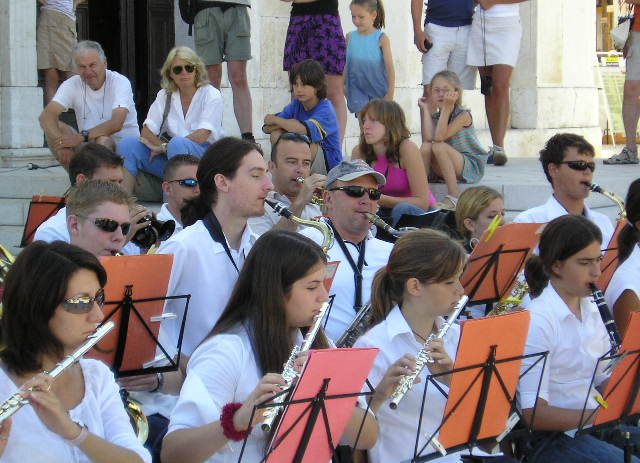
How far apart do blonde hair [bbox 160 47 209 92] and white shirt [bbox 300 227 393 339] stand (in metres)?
2.59

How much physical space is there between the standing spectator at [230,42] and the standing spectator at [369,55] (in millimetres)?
952

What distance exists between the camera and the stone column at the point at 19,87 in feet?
28.8

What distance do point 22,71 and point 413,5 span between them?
314cm

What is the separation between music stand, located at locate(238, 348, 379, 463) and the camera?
10.0 ft

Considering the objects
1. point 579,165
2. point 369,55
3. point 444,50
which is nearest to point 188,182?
Answer: point 579,165

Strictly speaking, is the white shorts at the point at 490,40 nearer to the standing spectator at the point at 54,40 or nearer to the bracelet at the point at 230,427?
the standing spectator at the point at 54,40

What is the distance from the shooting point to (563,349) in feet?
14.6

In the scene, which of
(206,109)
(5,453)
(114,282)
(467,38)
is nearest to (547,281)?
(114,282)

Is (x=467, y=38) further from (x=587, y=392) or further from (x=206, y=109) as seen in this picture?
(x=587, y=392)

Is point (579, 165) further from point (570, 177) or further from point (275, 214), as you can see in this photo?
point (275, 214)

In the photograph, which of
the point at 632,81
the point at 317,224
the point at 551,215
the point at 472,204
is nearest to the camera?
the point at 317,224

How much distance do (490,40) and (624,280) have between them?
435cm

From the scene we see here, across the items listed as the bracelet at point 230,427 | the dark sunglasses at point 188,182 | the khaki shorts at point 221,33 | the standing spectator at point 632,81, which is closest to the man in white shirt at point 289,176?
the dark sunglasses at point 188,182

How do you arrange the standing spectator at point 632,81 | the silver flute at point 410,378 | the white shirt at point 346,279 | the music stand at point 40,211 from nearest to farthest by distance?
1. the silver flute at point 410,378
2. the white shirt at point 346,279
3. the music stand at point 40,211
4. the standing spectator at point 632,81
